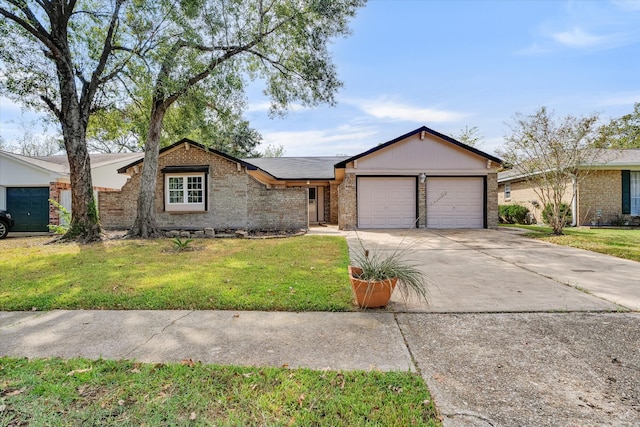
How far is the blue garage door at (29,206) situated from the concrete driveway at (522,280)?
1634 cm

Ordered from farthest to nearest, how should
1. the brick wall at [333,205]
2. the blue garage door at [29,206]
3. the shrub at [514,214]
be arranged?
the brick wall at [333,205]
the shrub at [514,214]
the blue garage door at [29,206]

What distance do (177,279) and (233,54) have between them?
9.53m

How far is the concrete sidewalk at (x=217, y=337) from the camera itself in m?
2.57

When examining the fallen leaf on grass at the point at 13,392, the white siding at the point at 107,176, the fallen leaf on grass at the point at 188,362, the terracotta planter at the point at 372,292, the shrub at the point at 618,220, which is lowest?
the fallen leaf on grass at the point at 13,392

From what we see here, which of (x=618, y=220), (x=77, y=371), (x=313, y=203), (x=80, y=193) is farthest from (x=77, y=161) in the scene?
(x=618, y=220)

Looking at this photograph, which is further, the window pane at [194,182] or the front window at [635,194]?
the front window at [635,194]

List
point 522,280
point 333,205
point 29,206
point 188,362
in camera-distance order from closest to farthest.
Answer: point 188,362, point 522,280, point 29,206, point 333,205

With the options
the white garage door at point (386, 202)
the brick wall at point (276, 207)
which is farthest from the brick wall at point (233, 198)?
the white garage door at point (386, 202)

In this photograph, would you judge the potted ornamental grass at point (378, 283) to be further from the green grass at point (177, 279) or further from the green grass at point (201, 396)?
the green grass at point (201, 396)

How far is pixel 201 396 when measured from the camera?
2018 mm

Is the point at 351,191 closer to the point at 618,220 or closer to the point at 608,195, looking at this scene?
the point at 608,195

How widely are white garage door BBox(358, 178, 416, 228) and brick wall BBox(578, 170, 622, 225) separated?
883cm

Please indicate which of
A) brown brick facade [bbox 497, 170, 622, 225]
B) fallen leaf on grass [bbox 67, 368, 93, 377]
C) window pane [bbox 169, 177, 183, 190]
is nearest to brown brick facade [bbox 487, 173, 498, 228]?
brown brick facade [bbox 497, 170, 622, 225]

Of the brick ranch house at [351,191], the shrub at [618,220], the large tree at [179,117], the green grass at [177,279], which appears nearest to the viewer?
the green grass at [177,279]
